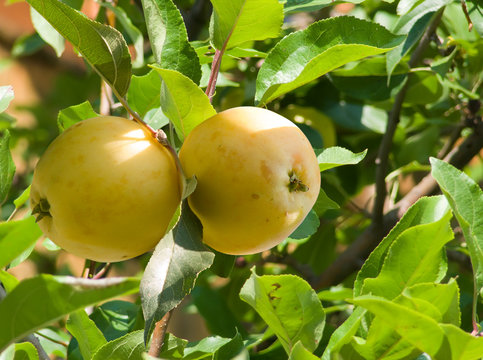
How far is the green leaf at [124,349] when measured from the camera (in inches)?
25.3

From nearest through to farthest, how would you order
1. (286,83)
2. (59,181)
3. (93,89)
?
(59,181), (286,83), (93,89)

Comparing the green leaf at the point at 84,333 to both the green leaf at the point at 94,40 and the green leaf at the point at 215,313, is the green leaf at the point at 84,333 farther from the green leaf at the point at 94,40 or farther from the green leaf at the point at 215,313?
the green leaf at the point at 215,313

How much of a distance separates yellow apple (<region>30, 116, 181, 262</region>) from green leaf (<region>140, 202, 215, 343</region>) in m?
0.03

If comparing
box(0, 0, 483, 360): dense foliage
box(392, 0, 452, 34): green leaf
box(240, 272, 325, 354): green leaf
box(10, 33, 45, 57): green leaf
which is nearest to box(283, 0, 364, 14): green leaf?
box(0, 0, 483, 360): dense foliage

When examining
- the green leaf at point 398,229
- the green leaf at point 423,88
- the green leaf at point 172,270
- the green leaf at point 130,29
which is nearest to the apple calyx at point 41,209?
the green leaf at point 172,270

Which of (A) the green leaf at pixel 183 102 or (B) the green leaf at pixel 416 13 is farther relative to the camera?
(B) the green leaf at pixel 416 13

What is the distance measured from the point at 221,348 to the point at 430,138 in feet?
2.68

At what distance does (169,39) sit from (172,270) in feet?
0.80

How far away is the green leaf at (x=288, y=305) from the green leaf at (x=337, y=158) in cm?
14

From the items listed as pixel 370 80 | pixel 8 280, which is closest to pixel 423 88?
pixel 370 80

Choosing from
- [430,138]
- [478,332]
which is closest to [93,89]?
[430,138]

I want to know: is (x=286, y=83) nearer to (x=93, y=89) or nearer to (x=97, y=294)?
(x=97, y=294)

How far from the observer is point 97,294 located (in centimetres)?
44

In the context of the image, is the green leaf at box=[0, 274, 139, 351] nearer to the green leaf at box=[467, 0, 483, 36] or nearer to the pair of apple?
the pair of apple
